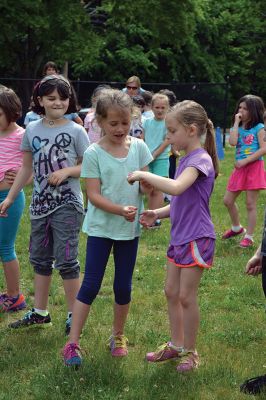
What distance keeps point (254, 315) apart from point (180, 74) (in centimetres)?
2842

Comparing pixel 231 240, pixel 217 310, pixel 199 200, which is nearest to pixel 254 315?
pixel 217 310

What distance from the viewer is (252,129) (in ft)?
24.3

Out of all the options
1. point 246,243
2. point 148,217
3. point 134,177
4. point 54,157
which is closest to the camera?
point 134,177

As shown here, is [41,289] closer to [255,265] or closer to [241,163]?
[255,265]

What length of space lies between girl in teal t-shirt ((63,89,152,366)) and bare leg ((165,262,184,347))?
0.89 feet

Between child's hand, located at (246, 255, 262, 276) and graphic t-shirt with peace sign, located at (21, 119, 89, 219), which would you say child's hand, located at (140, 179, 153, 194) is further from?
child's hand, located at (246, 255, 262, 276)

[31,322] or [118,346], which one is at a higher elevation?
[118,346]

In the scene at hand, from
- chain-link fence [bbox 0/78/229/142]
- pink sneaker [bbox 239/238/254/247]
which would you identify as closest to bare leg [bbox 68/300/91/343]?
pink sneaker [bbox 239/238/254/247]

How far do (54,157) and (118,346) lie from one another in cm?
136

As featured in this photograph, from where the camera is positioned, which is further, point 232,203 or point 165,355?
point 232,203

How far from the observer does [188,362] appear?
395cm

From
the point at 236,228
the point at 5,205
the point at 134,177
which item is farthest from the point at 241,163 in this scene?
the point at 134,177

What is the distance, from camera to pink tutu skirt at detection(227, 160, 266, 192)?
743 centimetres

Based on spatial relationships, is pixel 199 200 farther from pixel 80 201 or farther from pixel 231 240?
pixel 231 240
